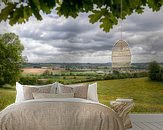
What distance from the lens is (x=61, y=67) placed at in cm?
724

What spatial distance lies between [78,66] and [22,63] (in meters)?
1.17

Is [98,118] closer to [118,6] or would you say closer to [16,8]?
[118,6]

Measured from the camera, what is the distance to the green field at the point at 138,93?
22.0ft

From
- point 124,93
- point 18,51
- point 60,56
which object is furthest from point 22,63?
point 124,93

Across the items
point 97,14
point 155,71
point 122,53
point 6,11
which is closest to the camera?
point 6,11

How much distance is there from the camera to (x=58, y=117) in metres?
4.18

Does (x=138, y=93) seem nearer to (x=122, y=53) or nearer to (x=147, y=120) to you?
(x=147, y=120)

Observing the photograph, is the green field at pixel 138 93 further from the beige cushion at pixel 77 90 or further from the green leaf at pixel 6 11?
the green leaf at pixel 6 11

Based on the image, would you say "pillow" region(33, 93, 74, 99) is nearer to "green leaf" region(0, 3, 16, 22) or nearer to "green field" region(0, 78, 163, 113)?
"green field" region(0, 78, 163, 113)

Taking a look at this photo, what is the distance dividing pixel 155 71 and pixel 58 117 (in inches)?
135

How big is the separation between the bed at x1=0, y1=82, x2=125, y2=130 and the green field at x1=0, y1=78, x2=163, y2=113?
7.65ft

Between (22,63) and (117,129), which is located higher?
(22,63)

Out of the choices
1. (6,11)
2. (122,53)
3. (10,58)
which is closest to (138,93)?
(122,53)

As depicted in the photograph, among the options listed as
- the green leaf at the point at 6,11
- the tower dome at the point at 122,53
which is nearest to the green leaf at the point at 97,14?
the green leaf at the point at 6,11
